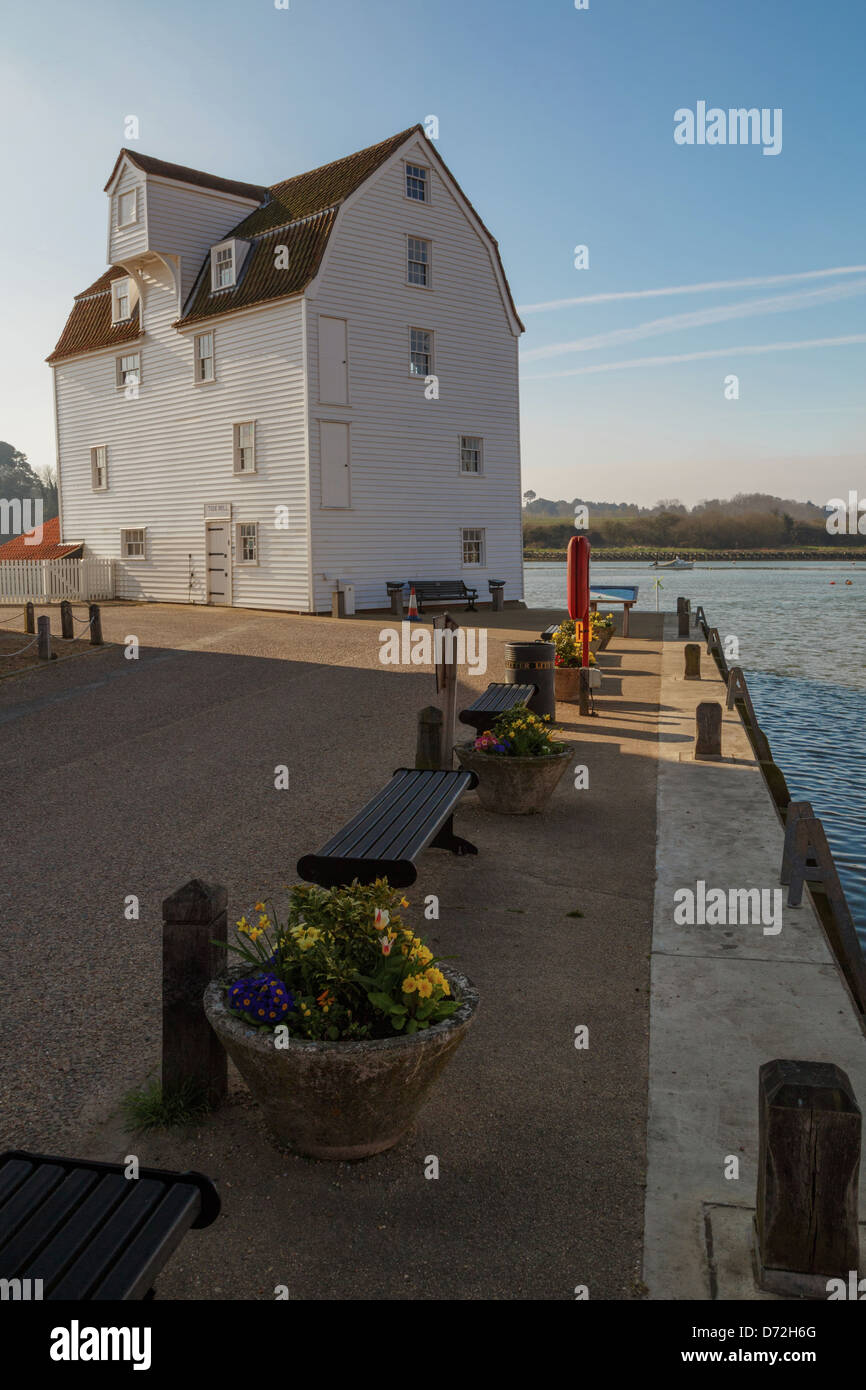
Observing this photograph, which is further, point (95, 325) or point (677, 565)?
point (677, 565)

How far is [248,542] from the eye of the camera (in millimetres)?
30125

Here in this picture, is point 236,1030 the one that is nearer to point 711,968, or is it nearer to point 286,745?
point 711,968

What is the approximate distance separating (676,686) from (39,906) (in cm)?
1346

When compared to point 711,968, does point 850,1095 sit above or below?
above

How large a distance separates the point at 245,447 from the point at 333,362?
142 inches

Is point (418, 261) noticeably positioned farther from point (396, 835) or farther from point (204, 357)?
point (396, 835)

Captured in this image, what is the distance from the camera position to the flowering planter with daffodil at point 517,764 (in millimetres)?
9578

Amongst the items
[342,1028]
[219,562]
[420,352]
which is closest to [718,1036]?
[342,1028]

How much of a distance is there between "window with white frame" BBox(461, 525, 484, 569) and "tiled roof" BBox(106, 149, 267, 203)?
504 inches

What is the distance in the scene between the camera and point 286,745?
42.0ft

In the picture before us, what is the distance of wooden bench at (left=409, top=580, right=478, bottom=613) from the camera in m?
30.7

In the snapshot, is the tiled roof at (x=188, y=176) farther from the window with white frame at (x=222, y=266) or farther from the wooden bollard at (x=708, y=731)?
the wooden bollard at (x=708, y=731)
